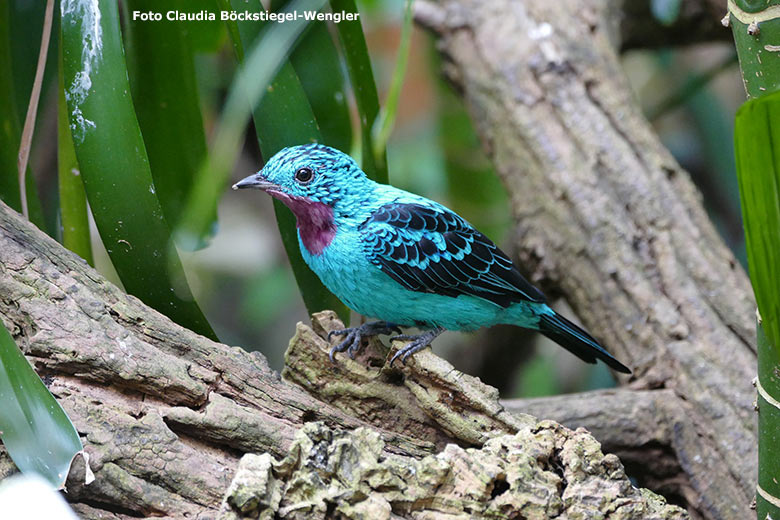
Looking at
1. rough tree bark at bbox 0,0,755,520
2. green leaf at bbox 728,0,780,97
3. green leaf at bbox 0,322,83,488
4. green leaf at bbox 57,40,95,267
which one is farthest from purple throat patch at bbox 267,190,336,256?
green leaf at bbox 728,0,780,97

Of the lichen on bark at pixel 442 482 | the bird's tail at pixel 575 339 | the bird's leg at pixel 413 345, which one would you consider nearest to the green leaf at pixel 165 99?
the bird's leg at pixel 413 345

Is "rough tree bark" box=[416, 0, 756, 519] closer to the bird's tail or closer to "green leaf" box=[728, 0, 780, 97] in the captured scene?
the bird's tail

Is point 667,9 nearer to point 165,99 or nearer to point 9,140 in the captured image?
point 165,99

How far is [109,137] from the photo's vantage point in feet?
7.75

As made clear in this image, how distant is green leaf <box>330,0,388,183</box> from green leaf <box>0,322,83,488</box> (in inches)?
58.8

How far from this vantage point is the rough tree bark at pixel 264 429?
192 cm

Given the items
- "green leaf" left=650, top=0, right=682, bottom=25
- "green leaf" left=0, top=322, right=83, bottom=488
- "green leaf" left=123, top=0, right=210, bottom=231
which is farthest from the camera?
"green leaf" left=650, top=0, right=682, bottom=25

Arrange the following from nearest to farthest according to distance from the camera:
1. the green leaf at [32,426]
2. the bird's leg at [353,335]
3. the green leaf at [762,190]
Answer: the green leaf at [762,190] → the green leaf at [32,426] → the bird's leg at [353,335]

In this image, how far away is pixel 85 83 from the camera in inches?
93.7

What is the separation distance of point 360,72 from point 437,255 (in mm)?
792

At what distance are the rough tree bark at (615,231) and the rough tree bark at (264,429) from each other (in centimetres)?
105

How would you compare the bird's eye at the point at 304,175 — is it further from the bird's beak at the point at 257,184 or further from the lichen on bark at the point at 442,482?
the lichen on bark at the point at 442,482

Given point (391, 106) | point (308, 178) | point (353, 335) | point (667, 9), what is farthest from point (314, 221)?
point (667, 9)

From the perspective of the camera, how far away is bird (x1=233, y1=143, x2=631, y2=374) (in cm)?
268
